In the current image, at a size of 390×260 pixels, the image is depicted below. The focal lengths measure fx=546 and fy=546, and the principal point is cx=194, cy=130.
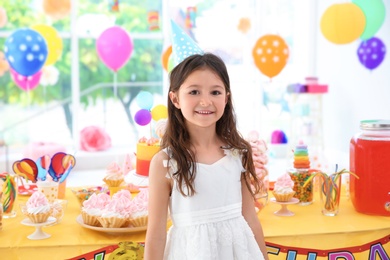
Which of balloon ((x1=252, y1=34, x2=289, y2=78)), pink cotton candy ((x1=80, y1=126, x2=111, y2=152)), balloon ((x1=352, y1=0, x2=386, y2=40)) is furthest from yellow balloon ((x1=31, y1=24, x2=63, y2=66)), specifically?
balloon ((x1=352, y1=0, x2=386, y2=40))

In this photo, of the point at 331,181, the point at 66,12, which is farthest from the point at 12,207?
the point at 66,12

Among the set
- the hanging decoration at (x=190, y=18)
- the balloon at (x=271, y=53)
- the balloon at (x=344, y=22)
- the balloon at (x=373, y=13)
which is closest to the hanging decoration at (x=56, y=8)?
the hanging decoration at (x=190, y=18)

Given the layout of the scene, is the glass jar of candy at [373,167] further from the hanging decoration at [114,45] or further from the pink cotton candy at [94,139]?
the pink cotton candy at [94,139]

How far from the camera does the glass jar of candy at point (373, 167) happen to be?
1.98m

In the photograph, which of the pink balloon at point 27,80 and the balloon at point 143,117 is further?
the pink balloon at point 27,80

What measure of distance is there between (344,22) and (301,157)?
2743 millimetres

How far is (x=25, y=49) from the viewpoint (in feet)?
14.8

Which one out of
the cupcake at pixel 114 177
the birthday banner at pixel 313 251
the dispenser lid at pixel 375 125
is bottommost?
the birthday banner at pixel 313 251

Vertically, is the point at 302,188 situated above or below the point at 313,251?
above

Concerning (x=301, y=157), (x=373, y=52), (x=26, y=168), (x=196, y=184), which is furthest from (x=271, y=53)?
(x=196, y=184)

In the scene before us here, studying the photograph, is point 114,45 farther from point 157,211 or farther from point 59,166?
point 157,211

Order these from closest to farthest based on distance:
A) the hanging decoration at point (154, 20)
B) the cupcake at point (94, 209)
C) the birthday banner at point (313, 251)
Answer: the birthday banner at point (313, 251) < the cupcake at point (94, 209) < the hanging decoration at point (154, 20)

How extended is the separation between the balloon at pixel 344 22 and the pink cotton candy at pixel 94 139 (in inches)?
100.0

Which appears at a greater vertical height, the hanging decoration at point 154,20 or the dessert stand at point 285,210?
the hanging decoration at point 154,20
